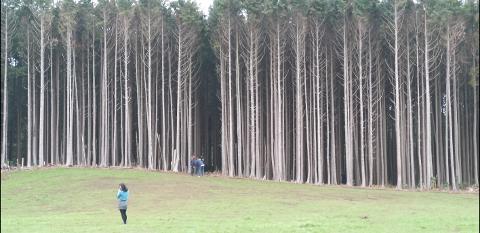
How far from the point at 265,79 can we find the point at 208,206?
22015 millimetres

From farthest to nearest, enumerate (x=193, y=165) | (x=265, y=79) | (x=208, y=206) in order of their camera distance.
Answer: (x=265, y=79) → (x=193, y=165) → (x=208, y=206)

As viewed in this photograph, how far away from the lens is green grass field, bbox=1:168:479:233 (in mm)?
19359

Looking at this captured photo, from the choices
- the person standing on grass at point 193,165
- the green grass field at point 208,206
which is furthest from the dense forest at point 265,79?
the green grass field at point 208,206

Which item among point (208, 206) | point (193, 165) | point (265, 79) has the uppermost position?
point (265, 79)

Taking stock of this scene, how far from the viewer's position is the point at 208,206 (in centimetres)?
2723

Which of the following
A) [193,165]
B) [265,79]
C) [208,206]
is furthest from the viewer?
[265,79]

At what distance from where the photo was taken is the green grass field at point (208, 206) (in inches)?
762

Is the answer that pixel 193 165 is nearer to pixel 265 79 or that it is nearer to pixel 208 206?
pixel 265 79

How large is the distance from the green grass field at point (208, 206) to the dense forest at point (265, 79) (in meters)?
5.44

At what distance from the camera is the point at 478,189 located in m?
39.9

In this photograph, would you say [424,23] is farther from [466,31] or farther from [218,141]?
[218,141]

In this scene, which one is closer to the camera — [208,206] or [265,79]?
[208,206]

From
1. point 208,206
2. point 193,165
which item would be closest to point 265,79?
point 193,165

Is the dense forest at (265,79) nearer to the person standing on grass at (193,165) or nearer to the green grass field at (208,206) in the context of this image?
the person standing on grass at (193,165)
